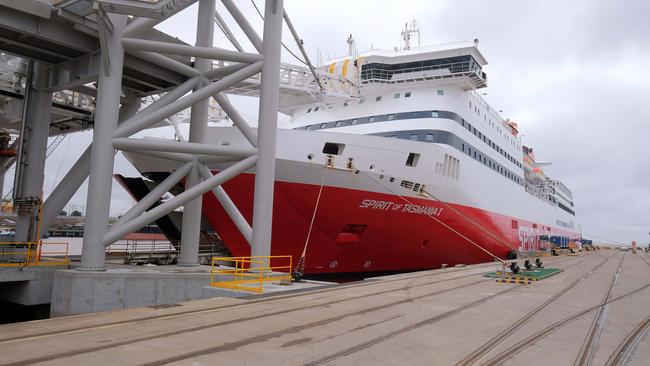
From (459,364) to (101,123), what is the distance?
8437 mm

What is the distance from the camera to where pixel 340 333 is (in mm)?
6633

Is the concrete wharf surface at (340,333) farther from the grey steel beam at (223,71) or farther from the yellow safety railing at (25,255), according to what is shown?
the grey steel beam at (223,71)

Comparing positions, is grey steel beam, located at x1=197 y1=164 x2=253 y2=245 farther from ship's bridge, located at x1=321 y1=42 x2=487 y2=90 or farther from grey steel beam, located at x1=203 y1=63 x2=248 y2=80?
ship's bridge, located at x1=321 y1=42 x2=487 y2=90

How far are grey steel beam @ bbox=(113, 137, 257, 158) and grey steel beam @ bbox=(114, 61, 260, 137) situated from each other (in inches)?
9.4

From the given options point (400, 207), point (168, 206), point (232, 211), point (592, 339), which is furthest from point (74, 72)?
point (592, 339)

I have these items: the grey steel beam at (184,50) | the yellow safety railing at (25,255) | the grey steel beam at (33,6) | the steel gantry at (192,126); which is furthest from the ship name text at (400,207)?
the grey steel beam at (33,6)

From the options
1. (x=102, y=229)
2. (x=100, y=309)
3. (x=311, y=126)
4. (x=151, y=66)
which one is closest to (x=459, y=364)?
(x=100, y=309)

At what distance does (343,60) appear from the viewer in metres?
25.5

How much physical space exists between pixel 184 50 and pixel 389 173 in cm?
931

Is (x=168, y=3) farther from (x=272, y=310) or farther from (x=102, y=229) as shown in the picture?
(x=272, y=310)

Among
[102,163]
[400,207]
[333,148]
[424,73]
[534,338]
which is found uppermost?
[424,73]

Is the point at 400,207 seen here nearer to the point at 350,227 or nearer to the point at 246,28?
the point at 350,227

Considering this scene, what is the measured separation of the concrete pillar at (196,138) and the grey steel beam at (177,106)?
6.76 ft

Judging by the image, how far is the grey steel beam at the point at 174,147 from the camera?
9.82m
